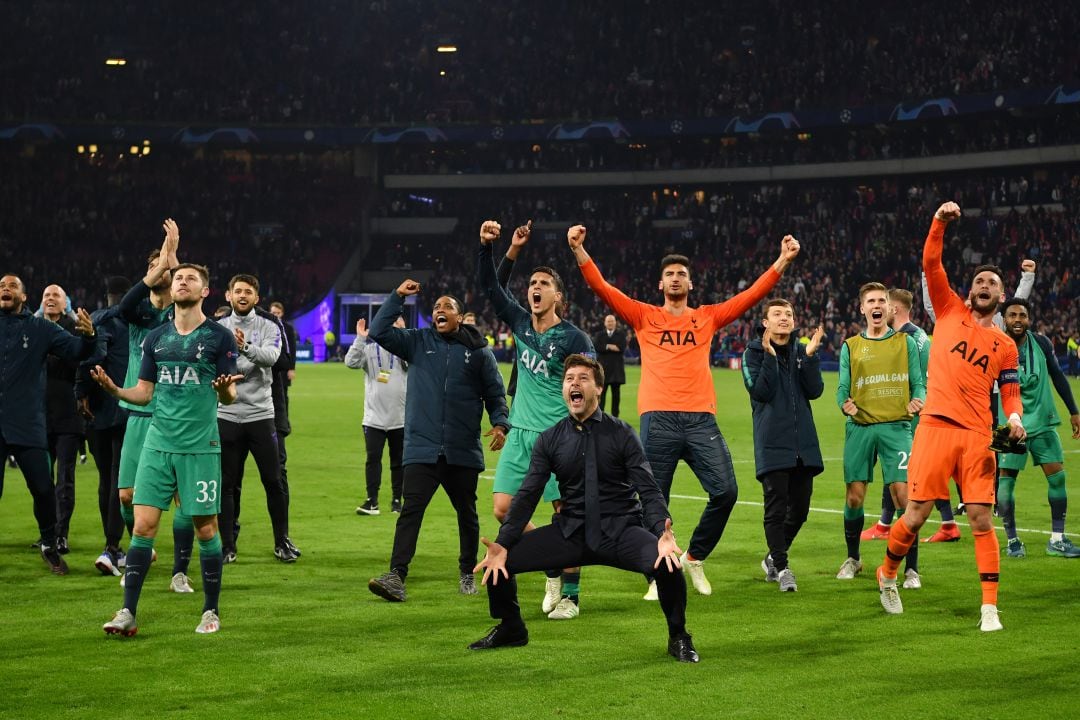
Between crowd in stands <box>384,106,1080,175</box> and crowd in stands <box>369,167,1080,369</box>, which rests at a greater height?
crowd in stands <box>384,106,1080,175</box>

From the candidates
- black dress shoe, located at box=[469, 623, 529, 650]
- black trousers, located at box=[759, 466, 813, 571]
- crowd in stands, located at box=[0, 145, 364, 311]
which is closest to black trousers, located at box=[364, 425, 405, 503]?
black trousers, located at box=[759, 466, 813, 571]

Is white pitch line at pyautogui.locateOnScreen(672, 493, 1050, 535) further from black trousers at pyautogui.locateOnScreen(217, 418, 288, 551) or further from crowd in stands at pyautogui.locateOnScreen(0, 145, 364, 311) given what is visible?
crowd in stands at pyautogui.locateOnScreen(0, 145, 364, 311)

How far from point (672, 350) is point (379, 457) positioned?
582cm

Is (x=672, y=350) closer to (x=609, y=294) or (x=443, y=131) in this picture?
(x=609, y=294)

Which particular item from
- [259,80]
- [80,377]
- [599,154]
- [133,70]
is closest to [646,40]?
[599,154]

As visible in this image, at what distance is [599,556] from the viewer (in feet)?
25.7

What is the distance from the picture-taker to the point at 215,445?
8.88 meters

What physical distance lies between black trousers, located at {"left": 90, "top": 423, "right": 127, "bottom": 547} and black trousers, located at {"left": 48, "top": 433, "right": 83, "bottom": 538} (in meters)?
0.46

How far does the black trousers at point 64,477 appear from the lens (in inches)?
474

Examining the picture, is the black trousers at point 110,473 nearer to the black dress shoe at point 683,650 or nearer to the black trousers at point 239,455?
the black trousers at point 239,455

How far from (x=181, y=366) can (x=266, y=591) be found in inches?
84.4

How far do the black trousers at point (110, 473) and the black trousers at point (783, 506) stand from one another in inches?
201

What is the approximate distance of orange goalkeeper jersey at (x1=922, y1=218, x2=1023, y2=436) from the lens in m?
8.79

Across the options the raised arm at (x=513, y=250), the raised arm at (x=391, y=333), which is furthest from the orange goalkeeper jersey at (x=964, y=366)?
the raised arm at (x=391, y=333)
